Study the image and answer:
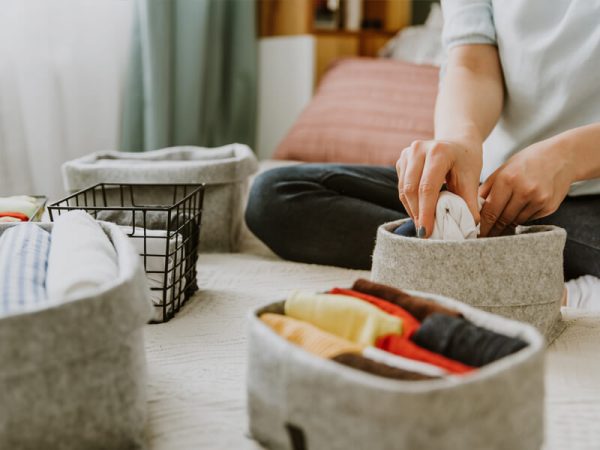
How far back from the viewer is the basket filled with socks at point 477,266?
655 mm

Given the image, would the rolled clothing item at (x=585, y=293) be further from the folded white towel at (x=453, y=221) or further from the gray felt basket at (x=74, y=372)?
the gray felt basket at (x=74, y=372)

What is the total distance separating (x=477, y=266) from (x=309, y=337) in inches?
10.0

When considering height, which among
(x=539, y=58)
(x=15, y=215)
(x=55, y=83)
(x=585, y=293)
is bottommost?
(x=585, y=293)

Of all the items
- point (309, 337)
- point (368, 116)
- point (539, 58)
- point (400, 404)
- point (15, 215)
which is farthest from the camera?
point (368, 116)

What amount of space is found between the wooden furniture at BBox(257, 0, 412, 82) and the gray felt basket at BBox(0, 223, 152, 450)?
1.77 metres

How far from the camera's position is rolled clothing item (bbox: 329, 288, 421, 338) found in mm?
498

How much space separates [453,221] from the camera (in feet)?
2.27

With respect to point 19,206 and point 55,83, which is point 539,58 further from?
point 55,83

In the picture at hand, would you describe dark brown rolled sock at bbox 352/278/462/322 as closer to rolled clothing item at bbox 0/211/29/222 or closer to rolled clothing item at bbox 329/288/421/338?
rolled clothing item at bbox 329/288/421/338

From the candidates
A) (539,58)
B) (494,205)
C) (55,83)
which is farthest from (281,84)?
(494,205)

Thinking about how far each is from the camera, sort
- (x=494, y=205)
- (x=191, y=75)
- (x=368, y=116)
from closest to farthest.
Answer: (x=494, y=205), (x=368, y=116), (x=191, y=75)

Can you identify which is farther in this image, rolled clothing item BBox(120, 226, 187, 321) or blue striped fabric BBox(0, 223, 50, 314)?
rolled clothing item BBox(120, 226, 187, 321)

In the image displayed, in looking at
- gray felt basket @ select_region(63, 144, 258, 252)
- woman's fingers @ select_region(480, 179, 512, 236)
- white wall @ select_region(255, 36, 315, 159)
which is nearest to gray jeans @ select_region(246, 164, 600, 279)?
gray felt basket @ select_region(63, 144, 258, 252)

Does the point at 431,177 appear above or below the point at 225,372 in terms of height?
above
